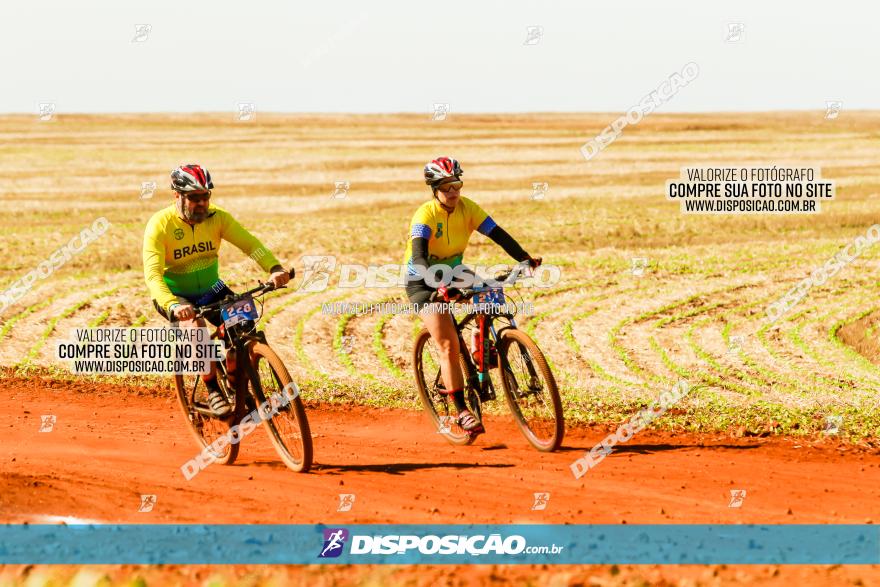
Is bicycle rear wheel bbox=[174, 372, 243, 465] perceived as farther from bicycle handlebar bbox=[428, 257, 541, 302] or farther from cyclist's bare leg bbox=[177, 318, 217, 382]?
bicycle handlebar bbox=[428, 257, 541, 302]

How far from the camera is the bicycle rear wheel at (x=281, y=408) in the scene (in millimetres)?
9484

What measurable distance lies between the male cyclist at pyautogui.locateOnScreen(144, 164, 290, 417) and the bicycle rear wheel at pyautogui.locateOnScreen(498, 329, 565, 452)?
2.34 meters

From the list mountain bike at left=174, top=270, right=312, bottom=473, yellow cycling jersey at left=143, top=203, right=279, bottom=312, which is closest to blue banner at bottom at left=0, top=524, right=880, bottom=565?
mountain bike at left=174, top=270, right=312, bottom=473

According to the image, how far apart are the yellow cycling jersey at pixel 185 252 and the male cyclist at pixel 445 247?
1443mm

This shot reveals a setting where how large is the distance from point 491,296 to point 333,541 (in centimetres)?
351

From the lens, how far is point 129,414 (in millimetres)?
13391

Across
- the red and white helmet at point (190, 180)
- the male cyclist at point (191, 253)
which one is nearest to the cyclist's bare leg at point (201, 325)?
the male cyclist at point (191, 253)

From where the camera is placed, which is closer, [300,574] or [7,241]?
[300,574]

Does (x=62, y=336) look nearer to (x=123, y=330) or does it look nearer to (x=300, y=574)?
(x=123, y=330)

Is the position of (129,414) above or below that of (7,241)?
below

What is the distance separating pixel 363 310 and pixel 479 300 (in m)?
9.50

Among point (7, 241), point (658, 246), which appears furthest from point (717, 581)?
point (7, 241)

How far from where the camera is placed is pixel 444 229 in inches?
417

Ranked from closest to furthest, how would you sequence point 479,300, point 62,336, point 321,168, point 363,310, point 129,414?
point 479,300 → point 129,414 → point 62,336 → point 363,310 → point 321,168
